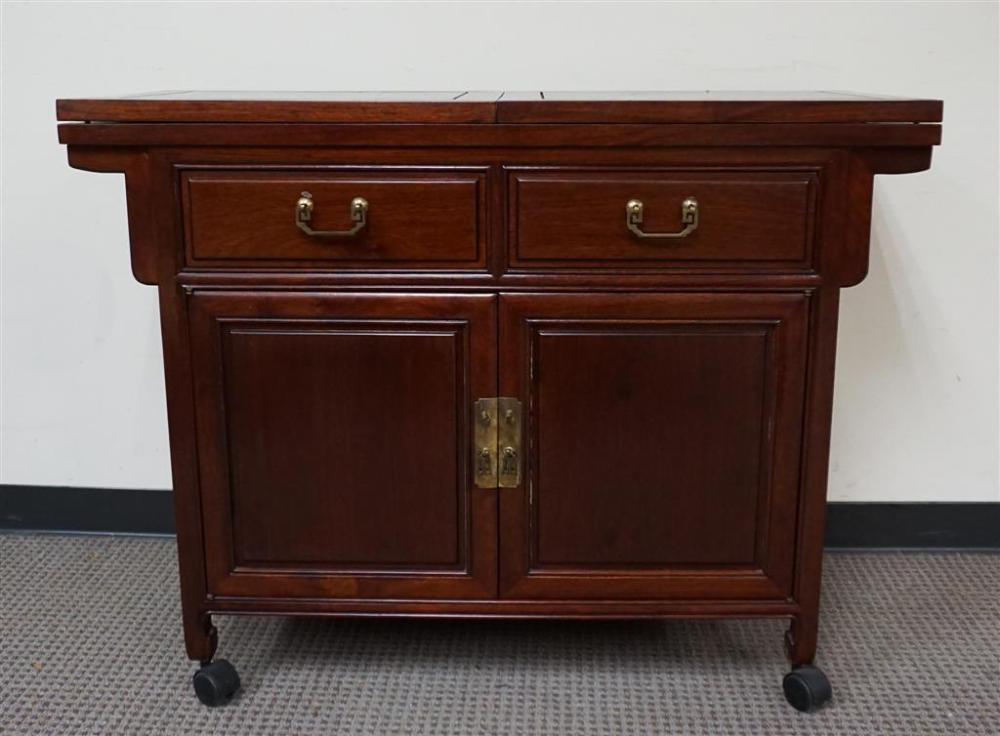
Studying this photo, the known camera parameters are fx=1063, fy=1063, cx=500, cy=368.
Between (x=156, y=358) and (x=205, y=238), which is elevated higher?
(x=205, y=238)

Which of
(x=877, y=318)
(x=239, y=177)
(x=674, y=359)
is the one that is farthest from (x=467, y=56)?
(x=877, y=318)

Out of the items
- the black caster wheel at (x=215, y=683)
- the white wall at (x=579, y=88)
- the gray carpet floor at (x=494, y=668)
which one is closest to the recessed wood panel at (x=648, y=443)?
the gray carpet floor at (x=494, y=668)

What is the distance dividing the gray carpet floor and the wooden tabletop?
2.53 ft

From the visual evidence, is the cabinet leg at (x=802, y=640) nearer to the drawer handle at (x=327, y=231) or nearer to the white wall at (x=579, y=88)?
the white wall at (x=579, y=88)

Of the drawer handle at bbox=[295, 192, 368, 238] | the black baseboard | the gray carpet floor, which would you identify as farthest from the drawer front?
the black baseboard

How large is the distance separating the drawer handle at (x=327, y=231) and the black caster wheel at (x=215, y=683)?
61 cm

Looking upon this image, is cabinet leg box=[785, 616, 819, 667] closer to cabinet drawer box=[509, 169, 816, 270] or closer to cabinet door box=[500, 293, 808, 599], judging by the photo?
cabinet door box=[500, 293, 808, 599]

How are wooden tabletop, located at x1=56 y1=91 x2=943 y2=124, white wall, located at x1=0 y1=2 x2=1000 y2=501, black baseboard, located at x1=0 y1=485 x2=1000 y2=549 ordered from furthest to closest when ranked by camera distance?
black baseboard, located at x1=0 y1=485 x2=1000 y2=549 → white wall, located at x1=0 y1=2 x2=1000 y2=501 → wooden tabletop, located at x1=56 y1=91 x2=943 y2=124

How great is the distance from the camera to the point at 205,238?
1.29 metres

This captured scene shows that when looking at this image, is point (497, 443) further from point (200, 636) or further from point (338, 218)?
point (200, 636)

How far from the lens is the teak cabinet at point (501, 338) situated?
1.25 meters

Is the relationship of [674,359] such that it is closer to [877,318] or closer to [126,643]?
[877,318]

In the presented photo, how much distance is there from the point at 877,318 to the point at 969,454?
31 centimetres

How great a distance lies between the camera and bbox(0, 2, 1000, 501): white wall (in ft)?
5.64
